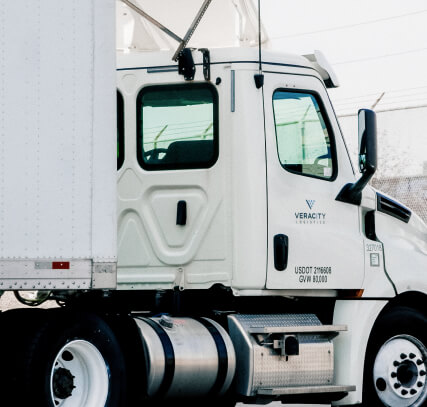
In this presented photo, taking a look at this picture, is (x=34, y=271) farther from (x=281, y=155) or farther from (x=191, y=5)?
(x=191, y=5)

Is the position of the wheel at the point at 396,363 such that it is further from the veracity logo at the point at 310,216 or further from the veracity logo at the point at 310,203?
the veracity logo at the point at 310,203

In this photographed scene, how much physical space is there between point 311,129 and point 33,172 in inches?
122

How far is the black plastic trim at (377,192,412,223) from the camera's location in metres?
10.0

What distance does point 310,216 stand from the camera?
31.2ft

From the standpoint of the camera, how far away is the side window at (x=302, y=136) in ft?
31.2

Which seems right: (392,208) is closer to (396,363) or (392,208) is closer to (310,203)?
(310,203)

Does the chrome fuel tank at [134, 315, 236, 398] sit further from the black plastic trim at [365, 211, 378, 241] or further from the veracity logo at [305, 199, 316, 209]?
the black plastic trim at [365, 211, 378, 241]

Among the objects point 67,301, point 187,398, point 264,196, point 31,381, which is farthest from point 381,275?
point 31,381

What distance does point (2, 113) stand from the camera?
23.8 ft

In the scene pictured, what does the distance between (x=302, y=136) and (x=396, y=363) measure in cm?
Answer: 208

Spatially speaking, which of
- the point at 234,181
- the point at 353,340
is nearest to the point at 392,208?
the point at 353,340

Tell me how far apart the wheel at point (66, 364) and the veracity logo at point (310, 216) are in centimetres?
219

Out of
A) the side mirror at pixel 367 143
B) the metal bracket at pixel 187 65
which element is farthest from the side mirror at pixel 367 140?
the metal bracket at pixel 187 65

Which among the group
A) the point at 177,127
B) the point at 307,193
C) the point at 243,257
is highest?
the point at 177,127
